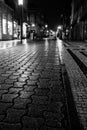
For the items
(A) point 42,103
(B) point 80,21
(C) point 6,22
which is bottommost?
(A) point 42,103

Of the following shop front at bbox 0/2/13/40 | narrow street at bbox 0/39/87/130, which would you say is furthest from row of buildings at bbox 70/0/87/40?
narrow street at bbox 0/39/87/130

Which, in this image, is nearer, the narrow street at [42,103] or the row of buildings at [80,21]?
the narrow street at [42,103]

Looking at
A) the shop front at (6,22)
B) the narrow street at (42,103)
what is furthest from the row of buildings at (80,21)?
the narrow street at (42,103)

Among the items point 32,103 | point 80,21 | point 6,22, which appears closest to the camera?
point 32,103

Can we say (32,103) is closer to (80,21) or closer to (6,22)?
(6,22)

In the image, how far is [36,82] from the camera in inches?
184

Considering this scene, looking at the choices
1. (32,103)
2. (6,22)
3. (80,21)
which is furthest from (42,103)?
(80,21)

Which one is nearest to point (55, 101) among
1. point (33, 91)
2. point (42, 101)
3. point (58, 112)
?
point (42, 101)

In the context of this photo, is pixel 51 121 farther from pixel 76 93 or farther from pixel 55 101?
pixel 76 93

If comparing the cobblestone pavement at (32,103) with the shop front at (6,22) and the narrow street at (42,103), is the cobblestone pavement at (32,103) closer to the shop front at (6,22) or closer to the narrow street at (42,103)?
the narrow street at (42,103)

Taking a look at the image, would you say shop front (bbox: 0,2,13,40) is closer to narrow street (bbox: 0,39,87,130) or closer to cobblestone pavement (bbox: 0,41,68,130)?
cobblestone pavement (bbox: 0,41,68,130)

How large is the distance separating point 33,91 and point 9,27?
3149 centimetres

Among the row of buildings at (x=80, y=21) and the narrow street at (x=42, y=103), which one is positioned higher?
the row of buildings at (x=80, y=21)

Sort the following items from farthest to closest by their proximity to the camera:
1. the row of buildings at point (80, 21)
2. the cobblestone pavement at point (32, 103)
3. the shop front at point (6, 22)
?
the row of buildings at point (80, 21)
the shop front at point (6, 22)
the cobblestone pavement at point (32, 103)
